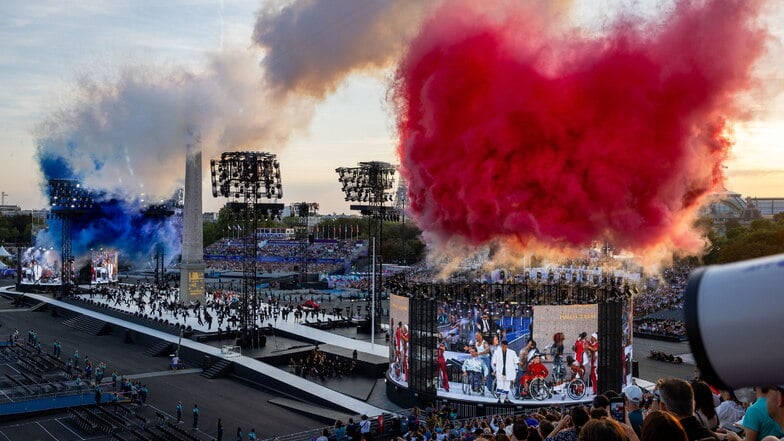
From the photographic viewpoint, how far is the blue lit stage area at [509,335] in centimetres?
2572

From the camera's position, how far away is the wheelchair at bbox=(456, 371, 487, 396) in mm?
26062

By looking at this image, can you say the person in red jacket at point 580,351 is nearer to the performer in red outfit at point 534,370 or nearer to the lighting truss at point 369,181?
the performer in red outfit at point 534,370

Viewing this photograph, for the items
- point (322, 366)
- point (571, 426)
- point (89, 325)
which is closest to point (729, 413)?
point (571, 426)

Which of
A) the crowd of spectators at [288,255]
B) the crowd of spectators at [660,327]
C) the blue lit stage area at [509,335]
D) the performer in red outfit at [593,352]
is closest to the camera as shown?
the blue lit stage area at [509,335]

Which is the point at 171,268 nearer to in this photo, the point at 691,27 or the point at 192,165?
the point at 192,165

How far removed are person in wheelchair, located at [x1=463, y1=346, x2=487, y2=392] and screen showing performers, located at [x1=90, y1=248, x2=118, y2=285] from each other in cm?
6632

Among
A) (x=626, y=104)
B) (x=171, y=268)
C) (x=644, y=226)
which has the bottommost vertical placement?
(x=171, y=268)

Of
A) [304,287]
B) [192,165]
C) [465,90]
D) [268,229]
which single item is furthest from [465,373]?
[268,229]

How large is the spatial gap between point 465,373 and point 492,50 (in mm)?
12052

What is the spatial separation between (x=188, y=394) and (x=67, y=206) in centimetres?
5175

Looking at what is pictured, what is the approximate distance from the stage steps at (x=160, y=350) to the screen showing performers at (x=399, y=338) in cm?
1861

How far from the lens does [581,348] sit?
2620cm

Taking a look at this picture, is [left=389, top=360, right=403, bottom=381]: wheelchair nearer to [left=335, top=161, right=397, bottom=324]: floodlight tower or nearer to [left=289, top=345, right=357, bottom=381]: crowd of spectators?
[left=289, top=345, right=357, bottom=381]: crowd of spectators

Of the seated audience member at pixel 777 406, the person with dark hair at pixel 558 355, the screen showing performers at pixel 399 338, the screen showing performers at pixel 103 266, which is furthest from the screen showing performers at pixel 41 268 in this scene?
the seated audience member at pixel 777 406
